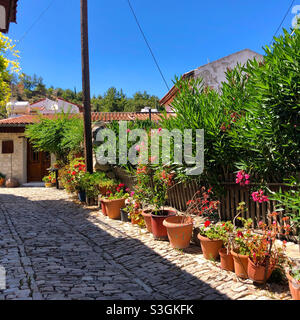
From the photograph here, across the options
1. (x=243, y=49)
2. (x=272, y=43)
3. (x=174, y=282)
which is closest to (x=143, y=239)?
(x=174, y=282)

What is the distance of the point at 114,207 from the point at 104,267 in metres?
3.11

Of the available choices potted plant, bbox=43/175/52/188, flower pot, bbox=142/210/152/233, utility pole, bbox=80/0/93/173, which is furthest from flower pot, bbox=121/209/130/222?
potted plant, bbox=43/175/52/188

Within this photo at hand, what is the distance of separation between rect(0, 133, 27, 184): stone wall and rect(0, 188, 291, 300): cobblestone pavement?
8.33 metres

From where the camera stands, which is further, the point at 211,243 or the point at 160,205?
the point at 160,205

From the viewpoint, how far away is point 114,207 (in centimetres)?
750

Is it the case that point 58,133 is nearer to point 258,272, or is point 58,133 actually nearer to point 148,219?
point 148,219

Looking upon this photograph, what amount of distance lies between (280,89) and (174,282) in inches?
119

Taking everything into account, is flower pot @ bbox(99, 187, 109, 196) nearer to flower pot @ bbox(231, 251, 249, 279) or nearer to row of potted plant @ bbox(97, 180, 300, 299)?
row of potted plant @ bbox(97, 180, 300, 299)

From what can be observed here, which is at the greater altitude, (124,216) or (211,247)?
(211,247)

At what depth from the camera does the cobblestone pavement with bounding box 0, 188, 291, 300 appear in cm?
345

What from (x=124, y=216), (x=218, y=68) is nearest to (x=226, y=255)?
(x=124, y=216)

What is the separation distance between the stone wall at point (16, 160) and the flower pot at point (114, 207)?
9286 mm

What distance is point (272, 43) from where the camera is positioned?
413cm

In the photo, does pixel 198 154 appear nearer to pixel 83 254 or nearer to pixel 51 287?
pixel 83 254
